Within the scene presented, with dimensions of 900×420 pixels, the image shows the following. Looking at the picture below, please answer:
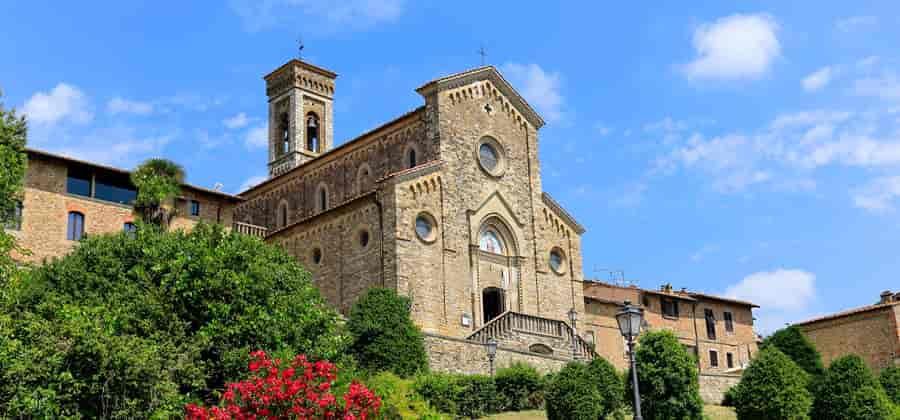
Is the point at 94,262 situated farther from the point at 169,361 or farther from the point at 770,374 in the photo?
the point at 770,374

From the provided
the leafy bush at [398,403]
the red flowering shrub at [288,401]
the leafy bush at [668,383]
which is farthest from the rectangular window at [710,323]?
the red flowering shrub at [288,401]

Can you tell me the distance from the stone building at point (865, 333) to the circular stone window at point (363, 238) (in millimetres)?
22819

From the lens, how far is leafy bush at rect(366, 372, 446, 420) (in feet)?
78.2

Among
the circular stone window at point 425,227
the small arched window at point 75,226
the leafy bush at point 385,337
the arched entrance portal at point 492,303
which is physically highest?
the circular stone window at point 425,227

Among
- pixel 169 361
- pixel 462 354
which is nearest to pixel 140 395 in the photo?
pixel 169 361

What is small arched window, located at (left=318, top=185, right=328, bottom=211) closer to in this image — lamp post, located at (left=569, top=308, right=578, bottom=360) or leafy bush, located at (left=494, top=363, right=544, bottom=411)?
lamp post, located at (left=569, top=308, right=578, bottom=360)

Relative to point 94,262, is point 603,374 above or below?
below

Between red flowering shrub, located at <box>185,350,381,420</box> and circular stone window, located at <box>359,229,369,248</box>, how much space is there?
22.3 metres

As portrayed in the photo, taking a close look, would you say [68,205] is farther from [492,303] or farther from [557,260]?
[557,260]

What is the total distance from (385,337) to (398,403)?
34.0 feet

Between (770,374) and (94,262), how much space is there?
67.7 ft

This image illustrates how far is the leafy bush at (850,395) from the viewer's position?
30969 millimetres

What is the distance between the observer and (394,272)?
4134 centimetres

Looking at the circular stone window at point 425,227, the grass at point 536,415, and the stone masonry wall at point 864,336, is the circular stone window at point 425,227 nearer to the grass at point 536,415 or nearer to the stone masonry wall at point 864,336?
the grass at point 536,415
